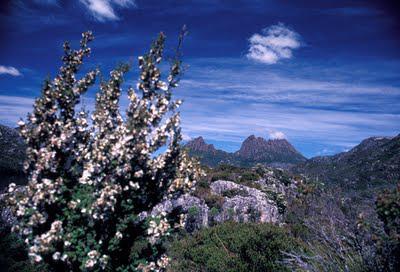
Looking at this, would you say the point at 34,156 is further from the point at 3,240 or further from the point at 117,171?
the point at 3,240

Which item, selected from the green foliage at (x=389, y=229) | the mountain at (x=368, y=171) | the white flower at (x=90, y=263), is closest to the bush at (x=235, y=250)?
the green foliage at (x=389, y=229)

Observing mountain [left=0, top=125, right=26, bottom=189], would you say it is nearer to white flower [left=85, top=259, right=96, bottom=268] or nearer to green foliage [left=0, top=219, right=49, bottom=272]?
green foliage [left=0, top=219, right=49, bottom=272]

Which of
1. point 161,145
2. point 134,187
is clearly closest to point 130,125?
point 161,145

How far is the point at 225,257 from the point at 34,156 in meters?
9.09

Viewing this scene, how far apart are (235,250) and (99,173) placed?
9.21m

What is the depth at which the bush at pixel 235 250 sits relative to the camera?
11.7m

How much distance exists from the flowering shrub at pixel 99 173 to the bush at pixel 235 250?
5854 millimetres

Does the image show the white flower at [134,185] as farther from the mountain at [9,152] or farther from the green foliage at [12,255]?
the mountain at [9,152]

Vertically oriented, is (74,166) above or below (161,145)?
below

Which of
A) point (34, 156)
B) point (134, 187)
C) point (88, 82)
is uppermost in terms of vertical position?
point (88, 82)

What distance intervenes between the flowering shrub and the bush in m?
5.85

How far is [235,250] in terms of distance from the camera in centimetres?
1357

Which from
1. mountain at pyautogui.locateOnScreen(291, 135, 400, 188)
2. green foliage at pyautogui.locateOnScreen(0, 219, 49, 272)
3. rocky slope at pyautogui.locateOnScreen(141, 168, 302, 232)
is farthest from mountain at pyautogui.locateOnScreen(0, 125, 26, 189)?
mountain at pyautogui.locateOnScreen(291, 135, 400, 188)

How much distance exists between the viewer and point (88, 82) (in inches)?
267
